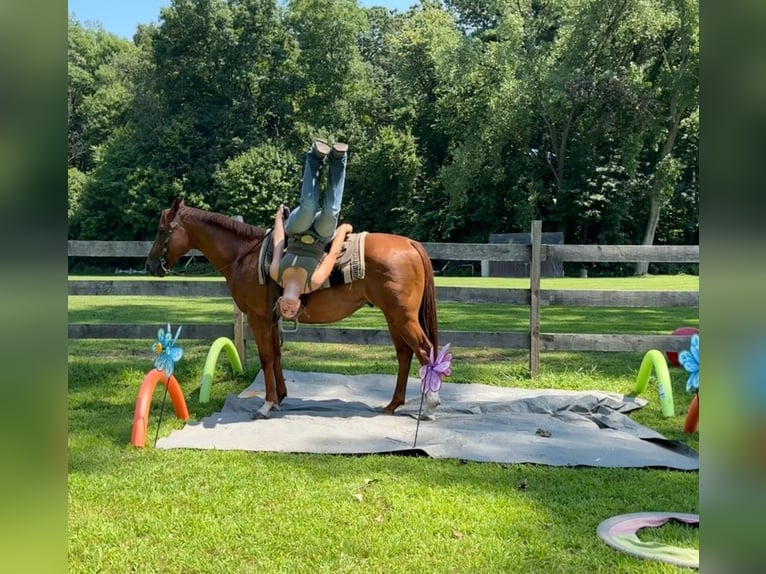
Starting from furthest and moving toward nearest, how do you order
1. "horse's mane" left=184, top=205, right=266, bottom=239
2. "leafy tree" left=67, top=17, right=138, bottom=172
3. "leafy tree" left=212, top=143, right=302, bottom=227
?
"leafy tree" left=67, top=17, right=138, bottom=172 → "leafy tree" left=212, top=143, right=302, bottom=227 → "horse's mane" left=184, top=205, right=266, bottom=239

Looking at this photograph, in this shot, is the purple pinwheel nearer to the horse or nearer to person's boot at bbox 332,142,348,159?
the horse

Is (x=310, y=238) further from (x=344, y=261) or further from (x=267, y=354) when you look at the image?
(x=267, y=354)

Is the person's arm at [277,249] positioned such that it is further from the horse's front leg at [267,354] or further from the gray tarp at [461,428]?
the gray tarp at [461,428]

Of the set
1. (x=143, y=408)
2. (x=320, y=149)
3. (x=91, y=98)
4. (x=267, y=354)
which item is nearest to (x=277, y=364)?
(x=267, y=354)

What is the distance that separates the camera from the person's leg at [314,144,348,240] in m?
5.06

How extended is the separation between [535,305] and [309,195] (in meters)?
3.03

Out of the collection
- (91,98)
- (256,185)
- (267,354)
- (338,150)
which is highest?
(91,98)

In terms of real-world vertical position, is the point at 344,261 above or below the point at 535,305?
above

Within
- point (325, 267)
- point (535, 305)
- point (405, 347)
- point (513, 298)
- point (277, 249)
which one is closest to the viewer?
point (325, 267)

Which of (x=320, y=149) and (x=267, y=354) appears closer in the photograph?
(x=320, y=149)

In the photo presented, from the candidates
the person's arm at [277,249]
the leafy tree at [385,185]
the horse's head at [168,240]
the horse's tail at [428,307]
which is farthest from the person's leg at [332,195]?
the leafy tree at [385,185]

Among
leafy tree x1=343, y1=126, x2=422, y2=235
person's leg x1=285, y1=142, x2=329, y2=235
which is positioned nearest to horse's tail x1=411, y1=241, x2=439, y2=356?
person's leg x1=285, y1=142, x2=329, y2=235

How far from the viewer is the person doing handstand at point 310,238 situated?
5.09 meters

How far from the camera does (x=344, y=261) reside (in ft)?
17.3
